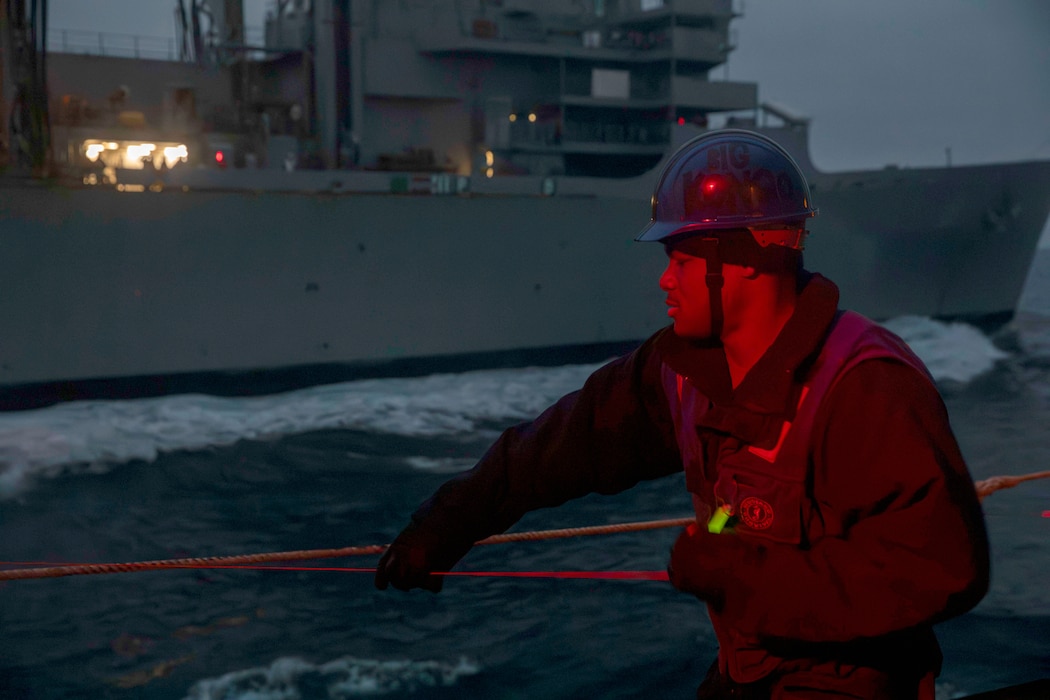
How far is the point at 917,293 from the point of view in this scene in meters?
17.6

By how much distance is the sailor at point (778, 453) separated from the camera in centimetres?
112

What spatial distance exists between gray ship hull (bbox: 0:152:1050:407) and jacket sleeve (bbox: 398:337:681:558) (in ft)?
37.5

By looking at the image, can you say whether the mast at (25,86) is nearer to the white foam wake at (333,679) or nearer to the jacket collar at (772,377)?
the white foam wake at (333,679)

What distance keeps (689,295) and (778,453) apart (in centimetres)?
26

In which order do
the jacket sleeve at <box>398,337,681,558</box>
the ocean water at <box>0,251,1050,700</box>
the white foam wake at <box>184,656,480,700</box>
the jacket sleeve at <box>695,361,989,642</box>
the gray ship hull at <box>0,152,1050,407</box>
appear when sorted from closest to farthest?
1. the jacket sleeve at <box>695,361,989,642</box>
2. the jacket sleeve at <box>398,337,681,558</box>
3. the white foam wake at <box>184,656,480,700</box>
4. the ocean water at <box>0,251,1050,700</box>
5. the gray ship hull at <box>0,152,1050,407</box>

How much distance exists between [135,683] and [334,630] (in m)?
1.01

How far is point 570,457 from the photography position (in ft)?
5.21

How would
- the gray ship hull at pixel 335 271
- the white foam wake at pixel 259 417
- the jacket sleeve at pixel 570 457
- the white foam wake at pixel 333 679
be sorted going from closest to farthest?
the jacket sleeve at pixel 570 457 → the white foam wake at pixel 333 679 → the white foam wake at pixel 259 417 → the gray ship hull at pixel 335 271

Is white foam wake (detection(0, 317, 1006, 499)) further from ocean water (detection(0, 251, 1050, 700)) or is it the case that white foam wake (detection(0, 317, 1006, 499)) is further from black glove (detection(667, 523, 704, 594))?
black glove (detection(667, 523, 704, 594))

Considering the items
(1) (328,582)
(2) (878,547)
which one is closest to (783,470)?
(2) (878,547)

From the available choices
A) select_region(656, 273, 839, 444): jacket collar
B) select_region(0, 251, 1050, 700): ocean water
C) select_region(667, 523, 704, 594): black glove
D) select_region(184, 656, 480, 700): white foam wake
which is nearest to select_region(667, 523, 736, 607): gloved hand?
select_region(667, 523, 704, 594): black glove

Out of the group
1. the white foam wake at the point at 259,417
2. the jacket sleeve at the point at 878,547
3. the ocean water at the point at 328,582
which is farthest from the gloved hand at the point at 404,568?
the white foam wake at the point at 259,417

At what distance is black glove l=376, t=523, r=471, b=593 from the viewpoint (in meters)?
1.61

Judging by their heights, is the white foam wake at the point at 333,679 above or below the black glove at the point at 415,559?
below
